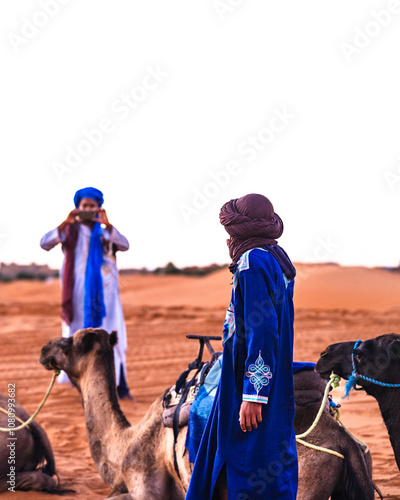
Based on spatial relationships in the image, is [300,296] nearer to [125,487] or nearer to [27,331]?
[27,331]

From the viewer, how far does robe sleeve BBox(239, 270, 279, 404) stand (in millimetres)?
3512

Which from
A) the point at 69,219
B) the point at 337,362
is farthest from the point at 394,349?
the point at 69,219

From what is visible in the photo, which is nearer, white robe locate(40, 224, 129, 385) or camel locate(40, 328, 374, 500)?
camel locate(40, 328, 374, 500)

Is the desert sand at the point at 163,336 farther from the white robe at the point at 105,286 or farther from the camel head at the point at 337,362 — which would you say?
the white robe at the point at 105,286

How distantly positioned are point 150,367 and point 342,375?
901 centimetres

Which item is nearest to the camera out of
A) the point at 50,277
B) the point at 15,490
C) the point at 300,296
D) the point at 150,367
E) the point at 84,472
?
the point at 15,490

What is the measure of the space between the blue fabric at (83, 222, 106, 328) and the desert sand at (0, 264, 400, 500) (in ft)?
4.42

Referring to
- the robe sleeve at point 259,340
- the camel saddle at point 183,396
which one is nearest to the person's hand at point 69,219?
the camel saddle at point 183,396

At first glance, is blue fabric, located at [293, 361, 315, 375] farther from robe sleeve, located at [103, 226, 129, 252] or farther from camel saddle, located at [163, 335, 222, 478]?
robe sleeve, located at [103, 226, 129, 252]

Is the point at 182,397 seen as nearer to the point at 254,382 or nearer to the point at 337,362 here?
the point at 337,362

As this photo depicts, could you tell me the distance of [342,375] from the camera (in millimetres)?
4398

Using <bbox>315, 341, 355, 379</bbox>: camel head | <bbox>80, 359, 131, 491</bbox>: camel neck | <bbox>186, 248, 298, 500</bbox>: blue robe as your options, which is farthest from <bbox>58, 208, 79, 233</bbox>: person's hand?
<bbox>186, 248, 298, 500</bbox>: blue robe

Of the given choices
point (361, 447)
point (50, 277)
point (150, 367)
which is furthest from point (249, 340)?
point (50, 277)

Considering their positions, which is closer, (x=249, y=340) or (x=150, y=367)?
(x=249, y=340)
